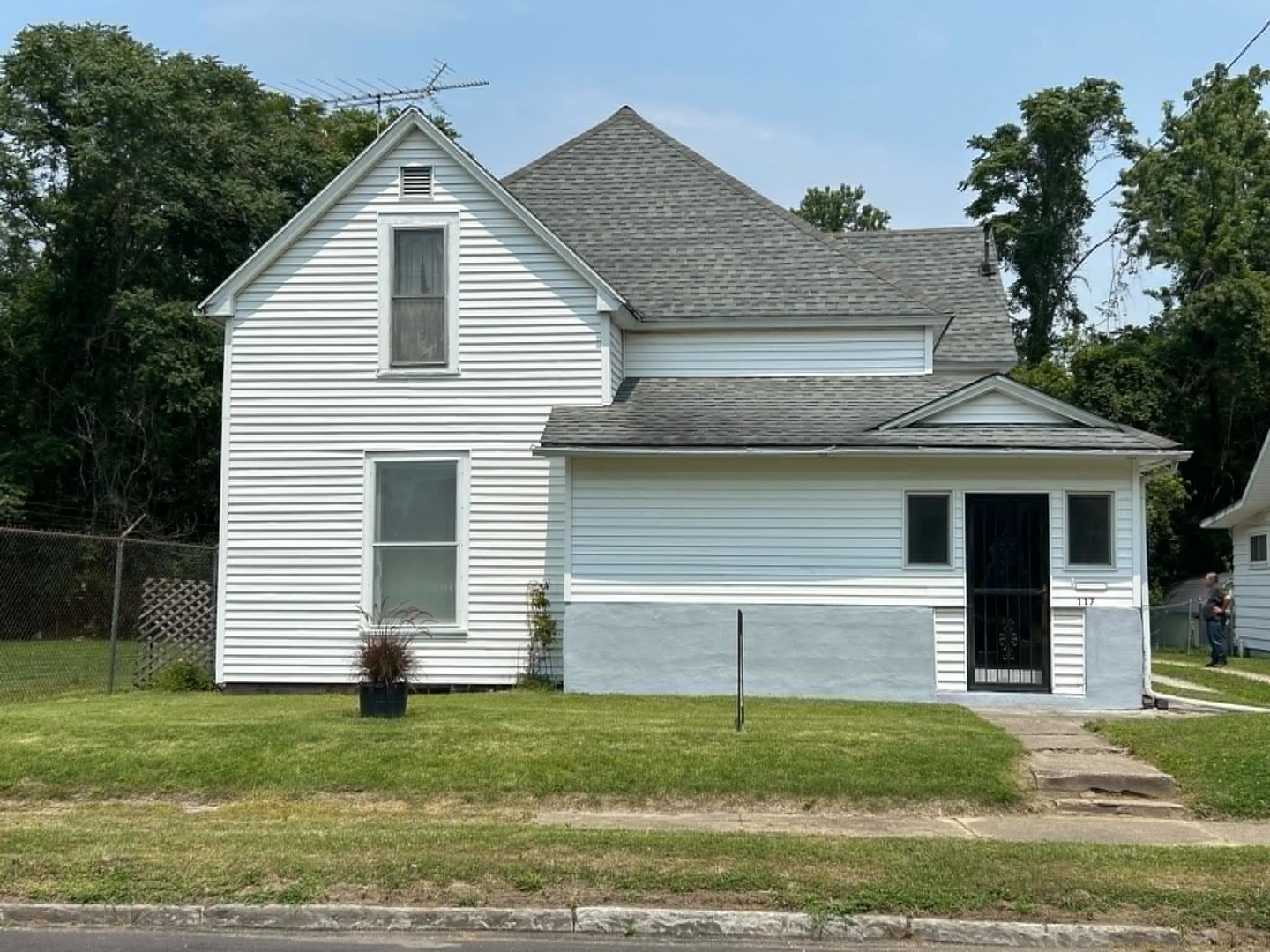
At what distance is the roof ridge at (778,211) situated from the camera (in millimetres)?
17281

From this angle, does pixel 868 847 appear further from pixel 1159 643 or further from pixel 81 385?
pixel 81 385

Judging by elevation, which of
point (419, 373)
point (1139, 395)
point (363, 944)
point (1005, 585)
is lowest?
point (363, 944)

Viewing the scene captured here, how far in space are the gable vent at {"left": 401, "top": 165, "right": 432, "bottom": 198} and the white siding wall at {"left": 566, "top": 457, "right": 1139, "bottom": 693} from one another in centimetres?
425

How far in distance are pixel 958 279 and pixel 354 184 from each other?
950cm

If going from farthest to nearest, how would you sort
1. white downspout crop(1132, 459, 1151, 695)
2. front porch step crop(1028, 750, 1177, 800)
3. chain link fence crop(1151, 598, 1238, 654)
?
chain link fence crop(1151, 598, 1238, 654) < white downspout crop(1132, 459, 1151, 695) < front porch step crop(1028, 750, 1177, 800)

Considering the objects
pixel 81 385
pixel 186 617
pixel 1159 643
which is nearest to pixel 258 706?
pixel 186 617

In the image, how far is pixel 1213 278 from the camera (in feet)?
135

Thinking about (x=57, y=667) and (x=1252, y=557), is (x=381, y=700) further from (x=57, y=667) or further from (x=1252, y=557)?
(x=1252, y=557)

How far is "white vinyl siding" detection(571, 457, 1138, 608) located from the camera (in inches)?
583

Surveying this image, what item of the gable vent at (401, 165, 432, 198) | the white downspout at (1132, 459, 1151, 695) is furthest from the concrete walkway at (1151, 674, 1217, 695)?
the gable vent at (401, 165, 432, 198)

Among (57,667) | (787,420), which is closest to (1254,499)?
(787,420)

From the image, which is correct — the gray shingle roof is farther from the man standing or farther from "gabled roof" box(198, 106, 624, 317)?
the man standing

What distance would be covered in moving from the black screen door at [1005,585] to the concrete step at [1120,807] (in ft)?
15.4

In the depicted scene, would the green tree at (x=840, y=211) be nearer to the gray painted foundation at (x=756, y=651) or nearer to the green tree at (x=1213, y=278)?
the green tree at (x=1213, y=278)
